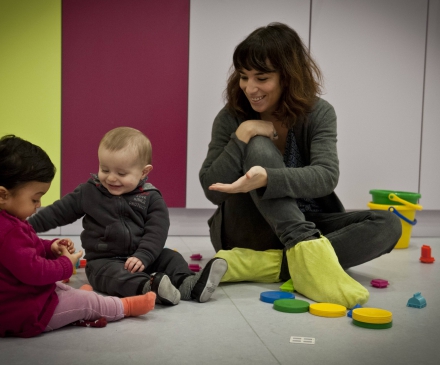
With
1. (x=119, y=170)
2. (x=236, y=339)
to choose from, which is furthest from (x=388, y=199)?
(x=236, y=339)

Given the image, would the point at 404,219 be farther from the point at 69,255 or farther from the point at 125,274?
the point at 69,255

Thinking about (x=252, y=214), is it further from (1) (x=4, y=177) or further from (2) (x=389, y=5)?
(2) (x=389, y=5)

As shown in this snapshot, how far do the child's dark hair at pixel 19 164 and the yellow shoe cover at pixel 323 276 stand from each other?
69cm

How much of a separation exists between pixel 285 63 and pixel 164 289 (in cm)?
71

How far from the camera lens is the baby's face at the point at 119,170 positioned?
161 centimetres

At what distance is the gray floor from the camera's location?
115 cm

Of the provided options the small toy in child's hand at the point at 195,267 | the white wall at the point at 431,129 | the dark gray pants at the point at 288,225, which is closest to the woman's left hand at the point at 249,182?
the dark gray pants at the point at 288,225

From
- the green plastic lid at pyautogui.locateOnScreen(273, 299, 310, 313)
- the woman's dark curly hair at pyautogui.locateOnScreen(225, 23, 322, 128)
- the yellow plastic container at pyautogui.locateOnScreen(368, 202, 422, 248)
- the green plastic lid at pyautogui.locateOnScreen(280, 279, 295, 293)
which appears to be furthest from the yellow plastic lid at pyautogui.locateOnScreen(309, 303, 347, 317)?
the yellow plastic container at pyautogui.locateOnScreen(368, 202, 422, 248)

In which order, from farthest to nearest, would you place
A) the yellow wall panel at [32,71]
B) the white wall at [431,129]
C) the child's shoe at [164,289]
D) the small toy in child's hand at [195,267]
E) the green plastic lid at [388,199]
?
the white wall at [431,129], the green plastic lid at [388,199], the yellow wall panel at [32,71], the small toy in child's hand at [195,267], the child's shoe at [164,289]

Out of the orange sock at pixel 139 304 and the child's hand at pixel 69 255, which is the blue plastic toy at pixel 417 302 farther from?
the child's hand at pixel 69 255

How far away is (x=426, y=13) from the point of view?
2623 mm

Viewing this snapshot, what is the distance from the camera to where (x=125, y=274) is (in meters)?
1.53

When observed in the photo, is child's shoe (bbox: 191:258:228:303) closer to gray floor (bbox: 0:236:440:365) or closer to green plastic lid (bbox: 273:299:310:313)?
gray floor (bbox: 0:236:440:365)

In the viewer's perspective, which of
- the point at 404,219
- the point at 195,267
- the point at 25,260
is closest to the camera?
the point at 25,260
